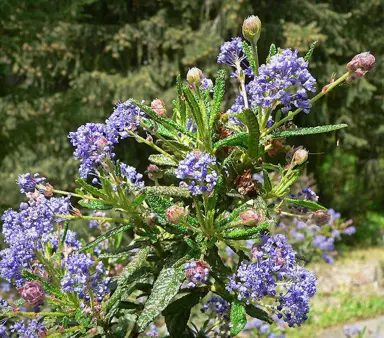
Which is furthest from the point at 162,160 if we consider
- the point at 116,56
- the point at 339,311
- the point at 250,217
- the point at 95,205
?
the point at 116,56

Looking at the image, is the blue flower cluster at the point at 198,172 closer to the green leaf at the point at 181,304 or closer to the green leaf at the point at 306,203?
the green leaf at the point at 306,203

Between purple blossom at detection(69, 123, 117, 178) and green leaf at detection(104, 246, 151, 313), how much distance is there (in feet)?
0.66

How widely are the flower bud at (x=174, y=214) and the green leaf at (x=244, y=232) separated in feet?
0.33

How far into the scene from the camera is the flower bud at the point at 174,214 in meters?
0.95

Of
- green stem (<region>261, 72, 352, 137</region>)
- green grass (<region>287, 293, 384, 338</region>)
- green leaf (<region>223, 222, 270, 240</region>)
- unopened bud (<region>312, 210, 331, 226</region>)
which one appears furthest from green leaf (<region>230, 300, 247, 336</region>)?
green grass (<region>287, 293, 384, 338</region>)

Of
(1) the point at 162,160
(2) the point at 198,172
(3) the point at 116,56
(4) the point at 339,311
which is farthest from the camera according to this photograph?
(3) the point at 116,56

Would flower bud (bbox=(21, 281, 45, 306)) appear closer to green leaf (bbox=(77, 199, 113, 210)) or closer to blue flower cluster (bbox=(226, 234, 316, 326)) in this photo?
green leaf (bbox=(77, 199, 113, 210))

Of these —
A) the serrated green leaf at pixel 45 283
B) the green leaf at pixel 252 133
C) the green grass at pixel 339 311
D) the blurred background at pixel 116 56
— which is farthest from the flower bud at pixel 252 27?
the green grass at pixel 339 311

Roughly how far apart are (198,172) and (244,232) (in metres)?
0.14

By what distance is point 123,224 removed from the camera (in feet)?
3.69

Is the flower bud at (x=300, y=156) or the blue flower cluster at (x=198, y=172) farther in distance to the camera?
the flower bud at (x=300, y=156)

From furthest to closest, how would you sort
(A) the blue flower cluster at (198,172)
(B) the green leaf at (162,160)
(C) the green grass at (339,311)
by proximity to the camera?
1. (C) the green grass at (339,311)
2. (B) the green leaf at (162,160)
3. (A) the blue flower cluster at (198,172)

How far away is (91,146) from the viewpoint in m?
1.01

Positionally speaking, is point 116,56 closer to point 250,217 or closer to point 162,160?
point 162,160
